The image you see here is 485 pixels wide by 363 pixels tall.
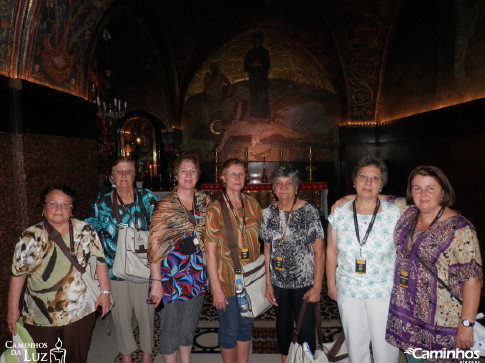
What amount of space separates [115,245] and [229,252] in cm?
114

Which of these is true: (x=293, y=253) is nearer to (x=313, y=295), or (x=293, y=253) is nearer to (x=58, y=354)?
(x=313, y=295)

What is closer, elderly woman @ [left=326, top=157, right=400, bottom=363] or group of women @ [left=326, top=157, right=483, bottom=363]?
group of women @ [left=326, top=157, right=483, bottom=363]

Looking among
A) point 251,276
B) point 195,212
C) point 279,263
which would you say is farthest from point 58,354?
point 279,263

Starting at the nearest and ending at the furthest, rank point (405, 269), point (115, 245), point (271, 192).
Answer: point (405, 269), point (115, 245), point (271, 192)

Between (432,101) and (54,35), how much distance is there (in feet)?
23.9

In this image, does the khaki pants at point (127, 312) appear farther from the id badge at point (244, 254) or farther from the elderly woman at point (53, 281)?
the id badge at point (244, 254)

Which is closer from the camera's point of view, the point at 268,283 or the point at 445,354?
the point at 445,354

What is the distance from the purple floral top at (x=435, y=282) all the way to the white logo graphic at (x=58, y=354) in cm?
249

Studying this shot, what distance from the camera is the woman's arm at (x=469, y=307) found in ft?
6.36

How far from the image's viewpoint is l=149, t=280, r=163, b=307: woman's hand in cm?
251

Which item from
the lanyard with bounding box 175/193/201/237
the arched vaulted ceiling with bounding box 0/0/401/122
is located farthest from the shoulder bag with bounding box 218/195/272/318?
the arched vaulted ceiling with bounding box 0/0/401/122

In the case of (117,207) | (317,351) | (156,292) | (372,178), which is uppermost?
(372,178)

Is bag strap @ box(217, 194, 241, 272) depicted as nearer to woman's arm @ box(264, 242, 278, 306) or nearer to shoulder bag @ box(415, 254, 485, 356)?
woman's arm @ box(264, 242, 278, 306)

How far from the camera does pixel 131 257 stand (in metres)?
2.78
